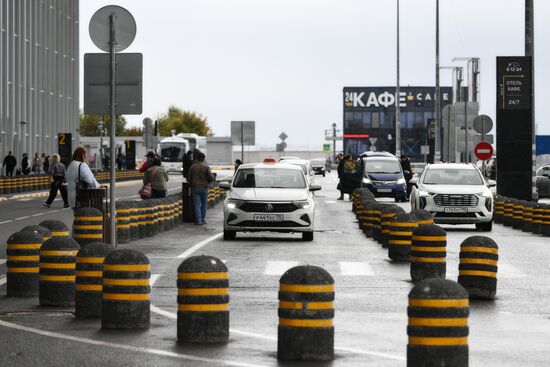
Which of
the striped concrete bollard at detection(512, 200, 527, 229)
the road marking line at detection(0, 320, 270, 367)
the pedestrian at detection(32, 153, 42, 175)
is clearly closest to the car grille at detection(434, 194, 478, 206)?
the striped concrete bollard at detection(512, 200, 527, 229)

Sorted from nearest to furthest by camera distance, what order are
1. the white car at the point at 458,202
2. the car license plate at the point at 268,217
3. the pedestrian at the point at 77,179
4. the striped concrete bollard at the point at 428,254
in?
the striped concrete bollard at the point at 428,254, the pedestrian at the point at 77,179, the car license plate at the point at 268,217, the white car at the point at 458,202

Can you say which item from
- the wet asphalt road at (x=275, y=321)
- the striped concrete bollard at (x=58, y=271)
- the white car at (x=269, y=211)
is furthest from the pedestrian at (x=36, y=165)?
the striped concrete bollard at (x=58, y=271)

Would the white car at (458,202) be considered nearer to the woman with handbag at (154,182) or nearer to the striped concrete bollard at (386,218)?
the woman with handbag at (154,182)

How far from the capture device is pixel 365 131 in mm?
172375

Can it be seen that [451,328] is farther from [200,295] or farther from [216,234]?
[216,234]

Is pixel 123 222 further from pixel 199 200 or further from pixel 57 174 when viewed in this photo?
pixel 57 174

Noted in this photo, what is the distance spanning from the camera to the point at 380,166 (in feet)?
177

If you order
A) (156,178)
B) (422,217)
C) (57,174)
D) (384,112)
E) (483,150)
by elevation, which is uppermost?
(384,112)

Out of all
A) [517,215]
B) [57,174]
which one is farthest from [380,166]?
[517,215]

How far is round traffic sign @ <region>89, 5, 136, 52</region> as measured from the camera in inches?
785

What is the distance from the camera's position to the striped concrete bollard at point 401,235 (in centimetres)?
2208

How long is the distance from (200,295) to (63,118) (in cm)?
9081

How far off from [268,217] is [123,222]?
2.77 m

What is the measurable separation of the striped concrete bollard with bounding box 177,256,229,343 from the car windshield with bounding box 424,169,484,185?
75.3 ft
